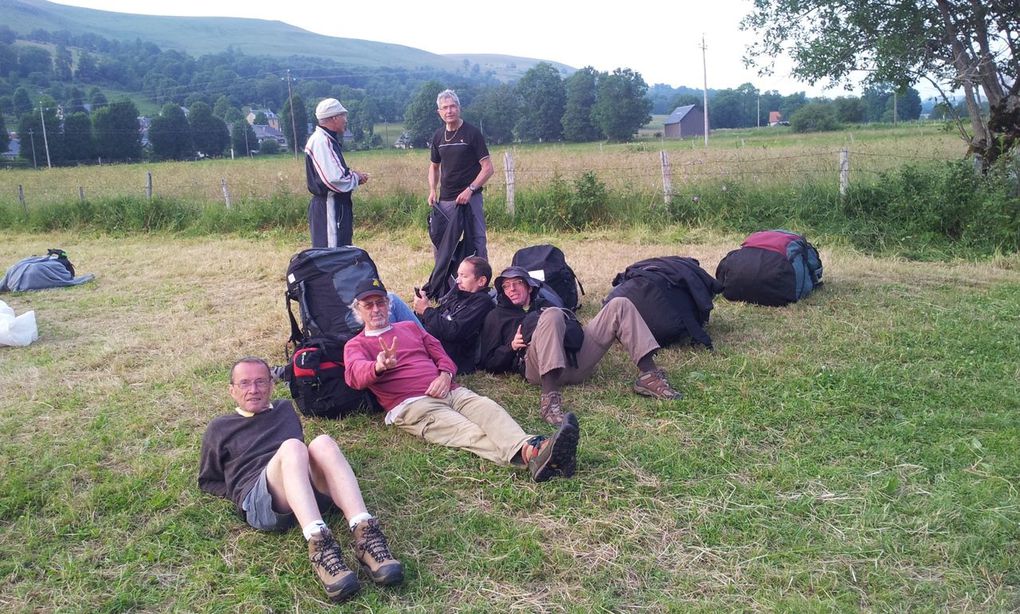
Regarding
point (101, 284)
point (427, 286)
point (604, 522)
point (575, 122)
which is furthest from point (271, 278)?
point (575, 122)

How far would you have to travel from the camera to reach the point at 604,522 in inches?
125

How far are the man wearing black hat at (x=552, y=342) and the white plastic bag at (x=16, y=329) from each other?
3928mm

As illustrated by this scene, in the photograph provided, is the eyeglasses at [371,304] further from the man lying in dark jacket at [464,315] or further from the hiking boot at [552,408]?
the hiking boot at [552,408]

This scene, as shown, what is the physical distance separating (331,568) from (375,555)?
0.16 meters

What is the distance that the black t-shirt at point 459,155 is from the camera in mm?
6590

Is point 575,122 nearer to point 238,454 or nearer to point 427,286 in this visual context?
point 427,286

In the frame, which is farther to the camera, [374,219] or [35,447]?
[374,219]

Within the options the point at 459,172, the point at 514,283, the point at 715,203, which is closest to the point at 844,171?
the point at 715,203

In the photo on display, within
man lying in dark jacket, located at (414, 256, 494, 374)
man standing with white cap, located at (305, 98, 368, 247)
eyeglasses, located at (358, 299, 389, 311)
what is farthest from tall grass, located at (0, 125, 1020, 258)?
eyeglasses, located at (358, 299, 389, 311)

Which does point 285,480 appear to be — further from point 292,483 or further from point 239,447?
point 239,447

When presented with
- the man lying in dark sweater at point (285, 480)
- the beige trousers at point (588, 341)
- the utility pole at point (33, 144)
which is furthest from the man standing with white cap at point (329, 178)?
the utility pole at point (33, 144)

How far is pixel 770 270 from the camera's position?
6434mm

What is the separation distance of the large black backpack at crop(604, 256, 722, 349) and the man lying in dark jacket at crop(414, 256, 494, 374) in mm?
959

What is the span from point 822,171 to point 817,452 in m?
8.74
